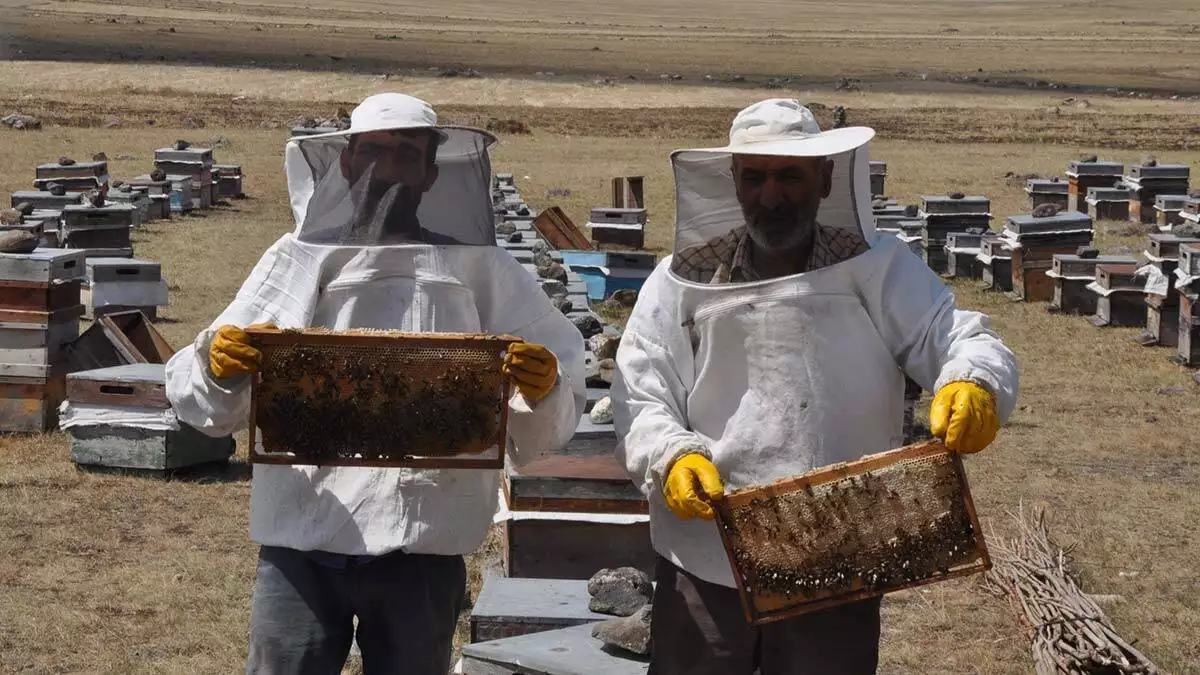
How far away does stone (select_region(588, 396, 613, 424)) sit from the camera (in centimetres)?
646

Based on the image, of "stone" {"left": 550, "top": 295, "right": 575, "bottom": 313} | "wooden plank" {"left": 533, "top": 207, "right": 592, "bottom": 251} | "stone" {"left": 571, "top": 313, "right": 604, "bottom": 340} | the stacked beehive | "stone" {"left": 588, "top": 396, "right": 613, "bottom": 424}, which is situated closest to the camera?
"stone" {"left": 588, "top": 396, "right": 613, "bottom": 424}

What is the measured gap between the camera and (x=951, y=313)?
11.7 feet

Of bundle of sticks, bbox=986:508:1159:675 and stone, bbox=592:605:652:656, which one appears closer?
stone, bbox=592:605:652:656

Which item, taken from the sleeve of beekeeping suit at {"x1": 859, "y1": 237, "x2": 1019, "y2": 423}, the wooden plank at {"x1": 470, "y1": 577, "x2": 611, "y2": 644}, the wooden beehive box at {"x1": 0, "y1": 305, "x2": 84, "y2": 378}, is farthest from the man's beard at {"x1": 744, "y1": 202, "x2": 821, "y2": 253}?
the wooden beehive box at {"x1": 0, "y1": 305, "x2": 84, "y2": 378}

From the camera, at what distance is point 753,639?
11.5 feet

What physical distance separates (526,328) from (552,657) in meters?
1.27

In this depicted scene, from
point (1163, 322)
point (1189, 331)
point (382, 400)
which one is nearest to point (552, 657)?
point (382, 400)

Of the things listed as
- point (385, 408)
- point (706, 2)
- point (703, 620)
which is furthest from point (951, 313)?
point (706, 2)

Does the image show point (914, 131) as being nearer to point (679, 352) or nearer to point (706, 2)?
point (679, 352)

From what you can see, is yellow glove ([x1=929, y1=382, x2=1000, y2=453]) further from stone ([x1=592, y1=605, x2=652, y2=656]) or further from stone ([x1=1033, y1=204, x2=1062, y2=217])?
stone ([x1=1033, y1=204, x2=1062, y2=217])

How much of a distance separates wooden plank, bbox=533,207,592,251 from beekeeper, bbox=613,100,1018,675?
482 inches

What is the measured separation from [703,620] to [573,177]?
22.0m

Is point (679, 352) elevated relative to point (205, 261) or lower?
elevated

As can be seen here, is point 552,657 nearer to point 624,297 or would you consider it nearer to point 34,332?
point 34,332
